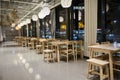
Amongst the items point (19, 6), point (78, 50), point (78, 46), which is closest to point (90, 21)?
point (78, 46)

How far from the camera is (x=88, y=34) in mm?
6703

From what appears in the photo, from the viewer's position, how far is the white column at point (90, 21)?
637 cm

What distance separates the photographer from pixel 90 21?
658 centimetres

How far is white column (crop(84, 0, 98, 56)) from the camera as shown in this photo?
6.37m

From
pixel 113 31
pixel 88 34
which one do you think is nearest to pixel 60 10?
pixel 88 34

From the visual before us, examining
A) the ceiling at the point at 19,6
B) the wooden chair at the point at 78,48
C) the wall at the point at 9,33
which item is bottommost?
the wooden chair at the point at 78,48

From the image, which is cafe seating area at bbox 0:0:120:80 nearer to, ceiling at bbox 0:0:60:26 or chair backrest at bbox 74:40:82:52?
chair backrest at bbox 74:40:82:52

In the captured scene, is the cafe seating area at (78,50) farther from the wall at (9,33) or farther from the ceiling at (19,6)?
the wall at (9,33)

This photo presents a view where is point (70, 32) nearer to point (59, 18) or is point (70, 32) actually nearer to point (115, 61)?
point (59, 18)

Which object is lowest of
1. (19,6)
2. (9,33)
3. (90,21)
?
(9,33)

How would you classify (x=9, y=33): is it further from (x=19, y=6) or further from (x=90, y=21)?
(x=90, y=21)

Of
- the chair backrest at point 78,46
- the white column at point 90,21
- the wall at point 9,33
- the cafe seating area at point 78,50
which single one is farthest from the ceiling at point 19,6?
the wall at point 9,33

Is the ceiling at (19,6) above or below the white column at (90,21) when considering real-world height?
above

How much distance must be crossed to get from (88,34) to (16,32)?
20942 millimetres
